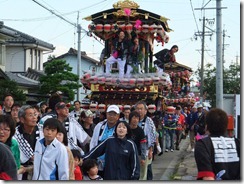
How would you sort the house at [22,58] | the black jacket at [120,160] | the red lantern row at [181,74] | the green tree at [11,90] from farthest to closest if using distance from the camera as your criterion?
the house at [22,58], the green tree at [11,90], the red lantern row at [181,74], the black jacket at [120,160]

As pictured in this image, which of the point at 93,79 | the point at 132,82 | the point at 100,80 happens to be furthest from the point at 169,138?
the point at 93,79

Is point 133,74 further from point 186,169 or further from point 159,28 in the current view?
point 186,169

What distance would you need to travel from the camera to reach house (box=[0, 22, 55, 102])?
22609 millimetres

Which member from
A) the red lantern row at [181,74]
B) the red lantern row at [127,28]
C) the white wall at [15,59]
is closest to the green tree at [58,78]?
the white wall at [15,59]

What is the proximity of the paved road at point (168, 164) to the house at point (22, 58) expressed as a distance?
7.44 meters

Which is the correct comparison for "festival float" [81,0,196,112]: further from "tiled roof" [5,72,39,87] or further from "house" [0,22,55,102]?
"tiled roof" [5,72,39,87]

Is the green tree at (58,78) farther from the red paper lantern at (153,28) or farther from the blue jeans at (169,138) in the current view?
the red paper lantern at (153,28)

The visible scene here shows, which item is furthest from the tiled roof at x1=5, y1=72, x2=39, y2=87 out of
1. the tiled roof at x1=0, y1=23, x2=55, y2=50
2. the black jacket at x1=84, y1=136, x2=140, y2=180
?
the black jacket at x1=84, y1=136, x2=140, y2=180

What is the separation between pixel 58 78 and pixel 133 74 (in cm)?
822

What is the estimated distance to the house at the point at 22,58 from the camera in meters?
22.6

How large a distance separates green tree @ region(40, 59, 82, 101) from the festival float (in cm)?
675

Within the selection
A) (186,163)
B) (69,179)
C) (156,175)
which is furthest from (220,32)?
(69,179)

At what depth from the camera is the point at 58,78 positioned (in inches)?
901

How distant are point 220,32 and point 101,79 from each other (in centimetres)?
468
